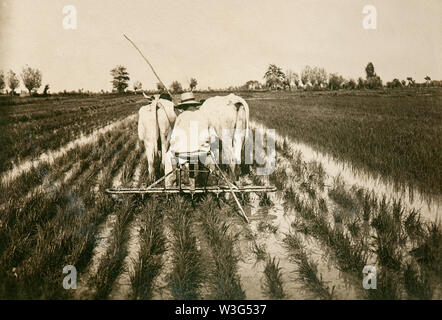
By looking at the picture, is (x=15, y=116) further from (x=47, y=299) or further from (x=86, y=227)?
(x=47, y=299)

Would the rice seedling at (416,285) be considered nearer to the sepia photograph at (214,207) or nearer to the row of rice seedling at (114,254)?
the sepia photograph at (214,207)

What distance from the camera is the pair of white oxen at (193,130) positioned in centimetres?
365

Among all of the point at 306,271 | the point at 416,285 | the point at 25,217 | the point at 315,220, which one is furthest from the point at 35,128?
the point at 416,285

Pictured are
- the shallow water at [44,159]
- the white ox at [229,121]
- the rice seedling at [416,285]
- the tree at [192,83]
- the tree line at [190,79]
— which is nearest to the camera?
the rice seedling at [416,285]

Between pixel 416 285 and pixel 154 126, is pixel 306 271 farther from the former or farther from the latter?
pixel 154 126

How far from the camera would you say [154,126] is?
460cm

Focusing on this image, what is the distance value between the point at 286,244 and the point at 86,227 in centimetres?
230

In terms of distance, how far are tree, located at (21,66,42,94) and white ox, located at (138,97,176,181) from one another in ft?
4.95

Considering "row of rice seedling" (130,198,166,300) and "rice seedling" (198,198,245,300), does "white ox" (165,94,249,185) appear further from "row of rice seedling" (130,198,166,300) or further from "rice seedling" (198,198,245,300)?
"row of rice seedling" (130,198,166,300)

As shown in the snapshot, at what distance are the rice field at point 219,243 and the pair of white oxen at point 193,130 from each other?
68 centimetres

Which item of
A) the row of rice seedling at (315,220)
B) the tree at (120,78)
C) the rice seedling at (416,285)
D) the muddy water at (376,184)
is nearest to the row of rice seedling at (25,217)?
the tree at (120,78)

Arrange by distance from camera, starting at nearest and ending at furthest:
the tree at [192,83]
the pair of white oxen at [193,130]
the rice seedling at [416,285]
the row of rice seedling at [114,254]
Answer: the rice seedling at [416,285] < the row of rice seedling at [114,254] < the pair of white oxen at [193,130] < the tree at [192,83]

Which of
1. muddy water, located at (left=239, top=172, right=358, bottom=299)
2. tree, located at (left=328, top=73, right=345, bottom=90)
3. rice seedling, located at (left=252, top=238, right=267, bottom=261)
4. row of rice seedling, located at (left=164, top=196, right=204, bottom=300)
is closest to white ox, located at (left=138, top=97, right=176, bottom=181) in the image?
row of rice seedling, located at (left=164, top=196, right=204, bottom=300)

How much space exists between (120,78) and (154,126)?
140 centimetres
